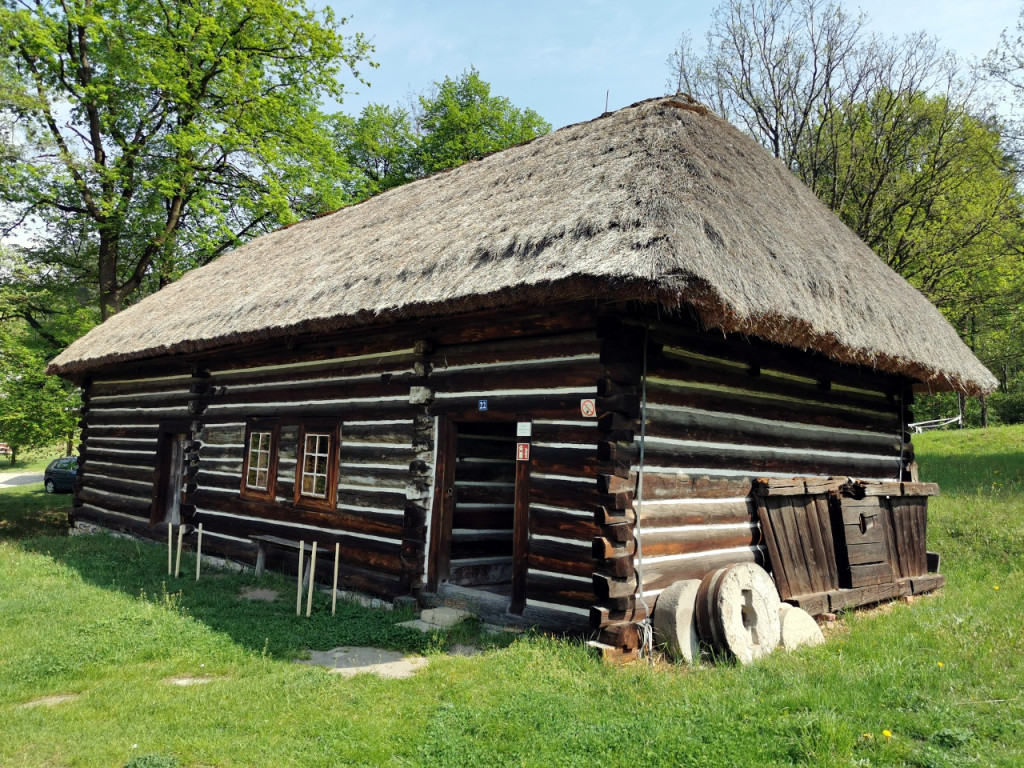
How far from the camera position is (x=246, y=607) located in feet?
23.4

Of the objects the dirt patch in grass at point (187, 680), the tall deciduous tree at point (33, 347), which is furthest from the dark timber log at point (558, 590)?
the tall deciduous tree at point (33, 347)

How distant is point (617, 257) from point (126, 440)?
35.3 ft

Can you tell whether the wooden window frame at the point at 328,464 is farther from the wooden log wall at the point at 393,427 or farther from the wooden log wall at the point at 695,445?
the wooden log wall at the point at 695,445

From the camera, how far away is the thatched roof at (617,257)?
5.46 metres

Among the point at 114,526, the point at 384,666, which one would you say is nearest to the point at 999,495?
the point at 384,666

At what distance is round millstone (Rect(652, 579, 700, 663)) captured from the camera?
5.36 meters

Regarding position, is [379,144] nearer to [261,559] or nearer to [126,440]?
[126,440]

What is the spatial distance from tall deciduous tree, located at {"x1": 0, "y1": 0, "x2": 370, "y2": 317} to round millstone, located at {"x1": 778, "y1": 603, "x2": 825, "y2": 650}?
15.5 meters

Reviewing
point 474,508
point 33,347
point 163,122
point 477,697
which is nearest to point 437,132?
point 163,122

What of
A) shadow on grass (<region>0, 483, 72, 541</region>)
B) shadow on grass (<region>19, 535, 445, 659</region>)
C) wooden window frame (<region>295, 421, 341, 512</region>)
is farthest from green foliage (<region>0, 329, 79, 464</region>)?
wooden window frame (<region>295, 421, 341, 512</region>)

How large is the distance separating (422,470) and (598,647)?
2.64 metres

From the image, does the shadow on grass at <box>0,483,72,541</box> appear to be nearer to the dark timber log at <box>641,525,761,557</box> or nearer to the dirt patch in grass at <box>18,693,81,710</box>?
the dirt patch in grass at <box>18,693,81,710</box>

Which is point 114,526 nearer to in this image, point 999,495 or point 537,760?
point 537,760

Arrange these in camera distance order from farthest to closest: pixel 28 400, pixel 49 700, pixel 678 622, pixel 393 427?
pixel 28 400 < pixel 393 427 < pixel 678 622 < pixel 49 700
